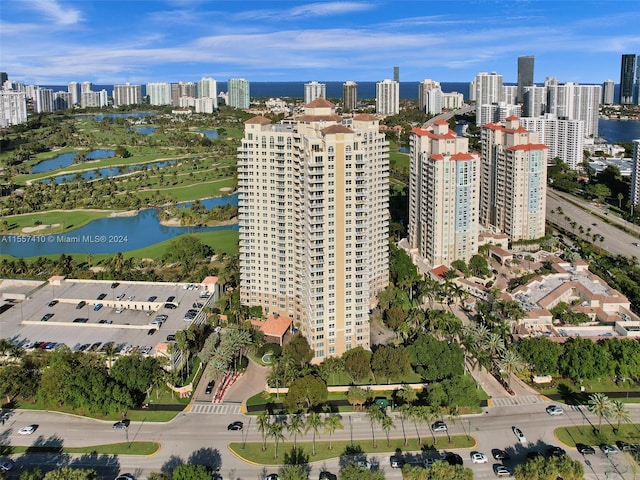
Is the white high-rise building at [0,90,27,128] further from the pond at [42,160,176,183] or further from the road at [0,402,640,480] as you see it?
the road at [0,402,640,480]

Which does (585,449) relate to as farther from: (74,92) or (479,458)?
(74,92)

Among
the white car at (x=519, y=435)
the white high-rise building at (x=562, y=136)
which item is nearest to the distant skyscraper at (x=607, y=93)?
the white high-rise building at (x=562, y=136)

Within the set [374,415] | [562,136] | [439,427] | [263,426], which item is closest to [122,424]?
[263,426]

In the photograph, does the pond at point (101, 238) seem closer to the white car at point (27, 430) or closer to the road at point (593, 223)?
the white car at point (27, 430)

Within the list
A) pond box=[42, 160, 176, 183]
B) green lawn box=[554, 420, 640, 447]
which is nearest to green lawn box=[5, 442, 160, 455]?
green lawn box=[554, 420, 640, 447]

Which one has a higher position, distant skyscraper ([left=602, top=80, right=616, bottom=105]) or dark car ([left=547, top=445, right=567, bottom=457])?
distant skyscraper ([left=602, top=80, right=616, bottom=105])

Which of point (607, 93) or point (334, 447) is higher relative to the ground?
point (607, 93)

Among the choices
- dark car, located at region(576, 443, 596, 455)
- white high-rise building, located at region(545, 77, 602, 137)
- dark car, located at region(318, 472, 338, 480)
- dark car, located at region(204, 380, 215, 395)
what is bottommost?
dark car, located at region(318, 472, 338, 480)
